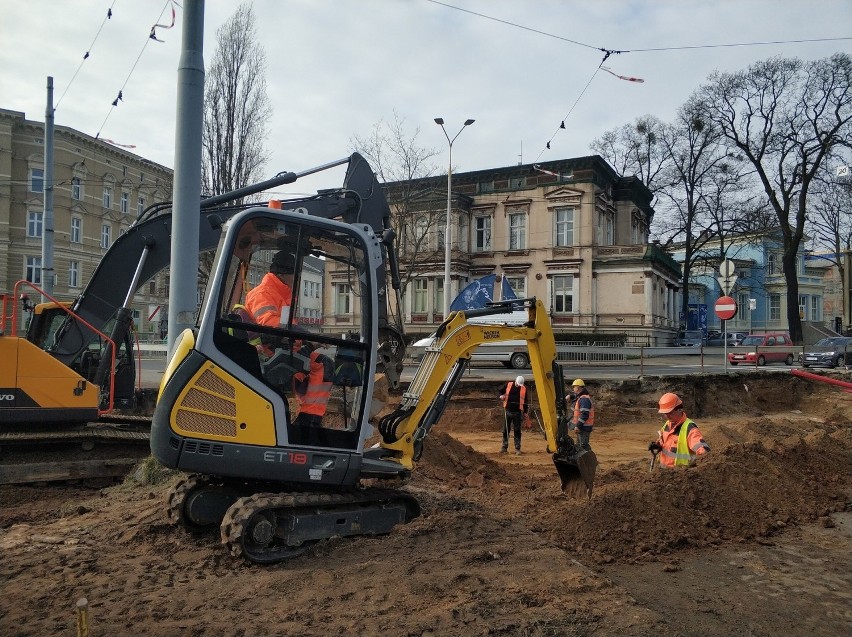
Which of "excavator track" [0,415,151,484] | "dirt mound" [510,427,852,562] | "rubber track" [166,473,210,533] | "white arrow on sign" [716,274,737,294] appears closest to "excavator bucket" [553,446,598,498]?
"dirt mound" [510,427,852,562]

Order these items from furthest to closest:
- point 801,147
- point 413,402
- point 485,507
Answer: point 801,147 < point 485,507 < point 413,402

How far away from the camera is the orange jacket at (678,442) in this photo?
717cm

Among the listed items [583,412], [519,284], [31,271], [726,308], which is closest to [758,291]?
[519,284]

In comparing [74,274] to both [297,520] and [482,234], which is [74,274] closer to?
[482,234]

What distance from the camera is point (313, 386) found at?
541cm

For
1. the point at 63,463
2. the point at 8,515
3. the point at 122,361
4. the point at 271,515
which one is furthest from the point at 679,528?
the point at 122,361

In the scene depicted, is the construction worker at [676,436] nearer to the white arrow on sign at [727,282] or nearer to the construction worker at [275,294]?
the construction worker at [275,294]

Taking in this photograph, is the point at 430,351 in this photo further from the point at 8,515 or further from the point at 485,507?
the point at 8,515

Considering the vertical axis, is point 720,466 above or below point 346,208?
below

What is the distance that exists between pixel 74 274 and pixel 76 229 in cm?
284

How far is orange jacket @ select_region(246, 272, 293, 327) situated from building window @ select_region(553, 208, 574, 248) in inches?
1483

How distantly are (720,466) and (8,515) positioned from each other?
25.5ft

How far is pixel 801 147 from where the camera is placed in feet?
123

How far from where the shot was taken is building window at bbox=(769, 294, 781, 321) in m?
63.7
